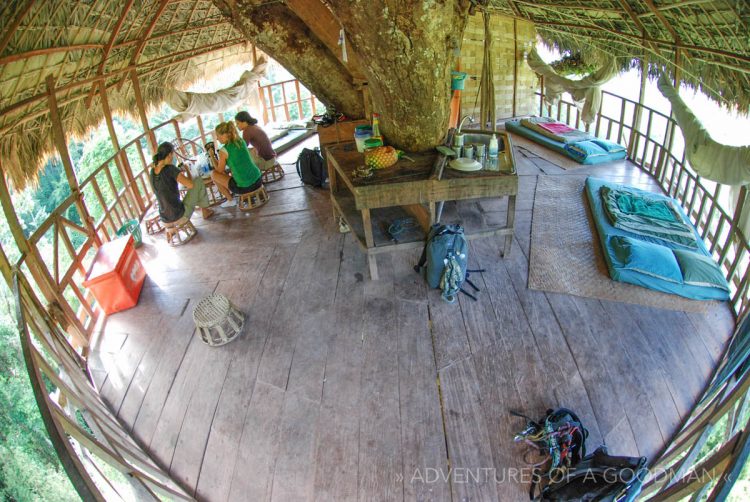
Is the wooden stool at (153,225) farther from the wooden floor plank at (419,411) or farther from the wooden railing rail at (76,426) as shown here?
the wooden floor plank at (419,411)

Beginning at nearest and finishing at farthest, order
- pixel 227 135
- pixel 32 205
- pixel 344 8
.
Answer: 1. pixel 344 8
2. pixel 227 135
3. pixel 32 205

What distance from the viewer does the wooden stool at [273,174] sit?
5238 mm

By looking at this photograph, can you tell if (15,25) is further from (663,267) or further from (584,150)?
(584,150)

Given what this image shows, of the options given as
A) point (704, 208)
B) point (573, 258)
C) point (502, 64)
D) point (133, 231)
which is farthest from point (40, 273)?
point (502, 64)

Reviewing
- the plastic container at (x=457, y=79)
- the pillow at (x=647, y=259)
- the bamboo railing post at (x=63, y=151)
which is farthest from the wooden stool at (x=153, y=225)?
the pillow at (x=647, y=259)

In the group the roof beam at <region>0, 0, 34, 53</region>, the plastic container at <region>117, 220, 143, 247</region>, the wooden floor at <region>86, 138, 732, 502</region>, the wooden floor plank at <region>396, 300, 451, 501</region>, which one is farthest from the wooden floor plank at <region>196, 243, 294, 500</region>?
the roof beam at <region>0, 0, 34, 53</region>

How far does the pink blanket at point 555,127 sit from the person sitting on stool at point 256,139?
12.5 feet

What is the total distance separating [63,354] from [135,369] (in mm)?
449

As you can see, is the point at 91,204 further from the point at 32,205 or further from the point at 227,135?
the point at 227,135

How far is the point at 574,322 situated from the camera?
2.71 m

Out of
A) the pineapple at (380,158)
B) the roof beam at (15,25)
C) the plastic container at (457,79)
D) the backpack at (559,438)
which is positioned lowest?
the backpack at (559,438)

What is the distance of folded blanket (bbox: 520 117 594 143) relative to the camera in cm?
559

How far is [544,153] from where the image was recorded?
5539 mm

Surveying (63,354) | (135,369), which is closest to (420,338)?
(135,369)
